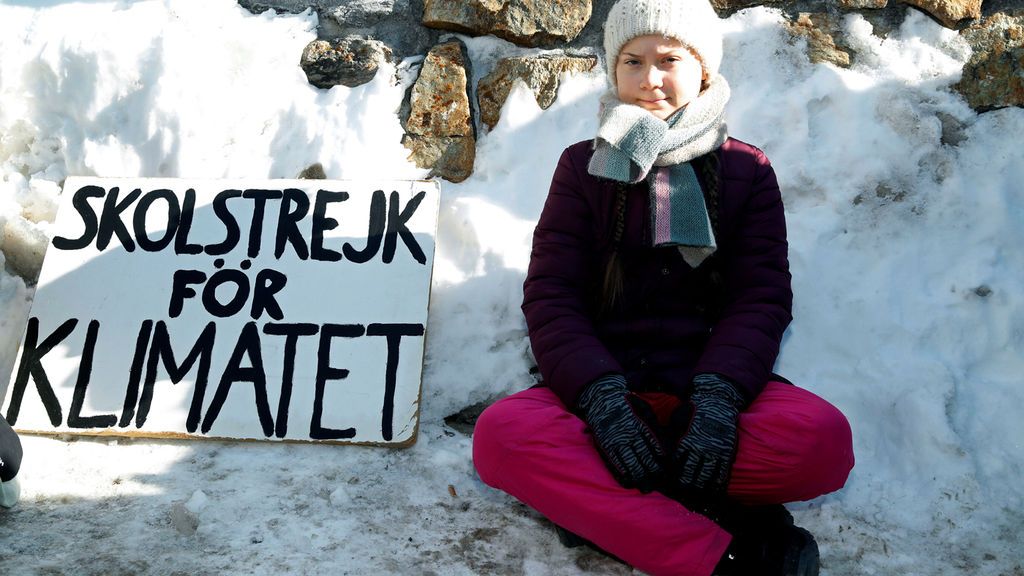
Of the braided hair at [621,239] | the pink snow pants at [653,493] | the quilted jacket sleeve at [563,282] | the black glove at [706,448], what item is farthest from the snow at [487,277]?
the braided hair at [621,239]

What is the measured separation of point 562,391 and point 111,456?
1150 millimetres

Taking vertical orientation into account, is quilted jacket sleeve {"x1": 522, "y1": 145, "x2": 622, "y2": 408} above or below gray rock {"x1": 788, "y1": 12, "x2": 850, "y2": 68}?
below

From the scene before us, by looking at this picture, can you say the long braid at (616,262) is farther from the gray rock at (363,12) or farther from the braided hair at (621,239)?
the gray rock at (363,12)

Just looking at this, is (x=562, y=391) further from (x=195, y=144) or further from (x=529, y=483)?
(x=195, y=144)

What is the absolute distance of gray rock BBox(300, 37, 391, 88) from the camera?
2879 millimetres

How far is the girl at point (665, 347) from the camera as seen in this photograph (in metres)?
1.70

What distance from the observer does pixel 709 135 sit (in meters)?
1.99

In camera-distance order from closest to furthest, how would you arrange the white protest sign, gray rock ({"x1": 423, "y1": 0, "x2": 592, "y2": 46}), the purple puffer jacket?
the purple puffer jacket → the white protest sign → gray rock ({"x1": 423, "y1": 0, "x2": 592, "y2": 46})

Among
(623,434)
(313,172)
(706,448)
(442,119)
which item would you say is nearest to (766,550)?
(706,448)

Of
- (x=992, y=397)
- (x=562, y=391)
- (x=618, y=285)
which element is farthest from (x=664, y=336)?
(x=992, y=397)

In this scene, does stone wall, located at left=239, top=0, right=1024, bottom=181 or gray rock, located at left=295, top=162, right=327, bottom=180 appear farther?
gray rock, located at left=295, top=162, right=327, bottom=180

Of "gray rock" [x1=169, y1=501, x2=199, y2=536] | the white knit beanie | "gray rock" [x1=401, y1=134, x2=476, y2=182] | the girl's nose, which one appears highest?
the white knit beanie

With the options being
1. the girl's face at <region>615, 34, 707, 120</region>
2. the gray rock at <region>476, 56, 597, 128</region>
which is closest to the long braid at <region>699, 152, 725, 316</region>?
the girl's face at <region>615, 34, 707, 120</region>

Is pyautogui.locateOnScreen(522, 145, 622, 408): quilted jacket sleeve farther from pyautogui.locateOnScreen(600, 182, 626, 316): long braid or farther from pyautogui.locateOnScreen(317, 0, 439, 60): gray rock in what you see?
pyautogui.locateOnScreen(317, 0, 439, 60): gray rock
